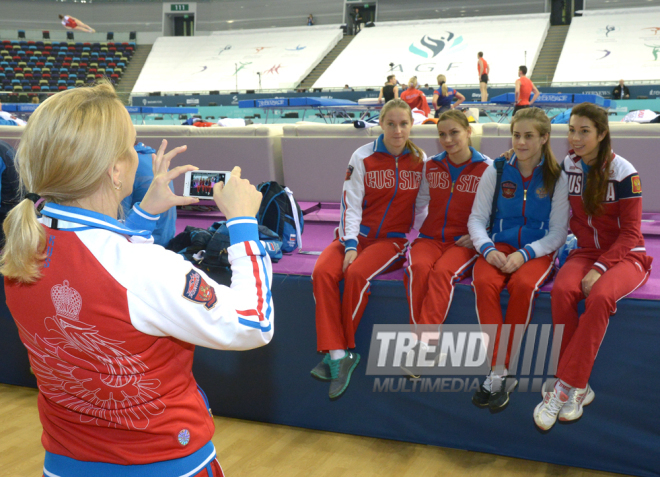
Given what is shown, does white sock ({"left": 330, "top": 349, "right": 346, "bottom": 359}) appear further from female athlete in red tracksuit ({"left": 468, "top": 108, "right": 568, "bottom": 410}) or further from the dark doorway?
the dark doorway

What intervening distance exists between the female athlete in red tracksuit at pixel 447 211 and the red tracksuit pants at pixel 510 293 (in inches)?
6.0

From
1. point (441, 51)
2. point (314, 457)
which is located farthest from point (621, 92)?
point (314, 457)

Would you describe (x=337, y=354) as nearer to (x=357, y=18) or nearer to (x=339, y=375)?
(x=339, y=375)

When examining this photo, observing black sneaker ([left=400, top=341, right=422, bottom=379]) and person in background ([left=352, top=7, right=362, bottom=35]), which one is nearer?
black sneaker ([left=400, top=341, right=422, bottom=379])

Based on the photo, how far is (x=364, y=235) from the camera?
301 cm

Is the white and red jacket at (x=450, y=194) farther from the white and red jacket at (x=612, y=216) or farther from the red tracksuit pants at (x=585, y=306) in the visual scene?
the red tracksuit pants at (x=585, y=306)

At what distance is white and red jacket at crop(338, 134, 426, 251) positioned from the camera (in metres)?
2.96

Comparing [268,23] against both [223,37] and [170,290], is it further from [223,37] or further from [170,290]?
[170,290]

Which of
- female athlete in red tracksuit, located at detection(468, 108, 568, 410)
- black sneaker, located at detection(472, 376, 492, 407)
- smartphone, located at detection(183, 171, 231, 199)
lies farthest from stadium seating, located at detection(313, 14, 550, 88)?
black sneaker, located at detection(472, 376, 492, 407)

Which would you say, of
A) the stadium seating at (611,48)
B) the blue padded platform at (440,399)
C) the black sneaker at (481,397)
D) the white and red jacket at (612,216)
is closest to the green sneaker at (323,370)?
the blue padded platform at (440,399)

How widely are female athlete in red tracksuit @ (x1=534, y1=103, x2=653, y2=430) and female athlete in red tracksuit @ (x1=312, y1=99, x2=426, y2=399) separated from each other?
81 cm

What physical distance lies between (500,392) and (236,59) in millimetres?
25948

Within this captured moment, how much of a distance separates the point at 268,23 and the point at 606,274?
28711 mm

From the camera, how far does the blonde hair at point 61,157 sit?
3.10 feet
